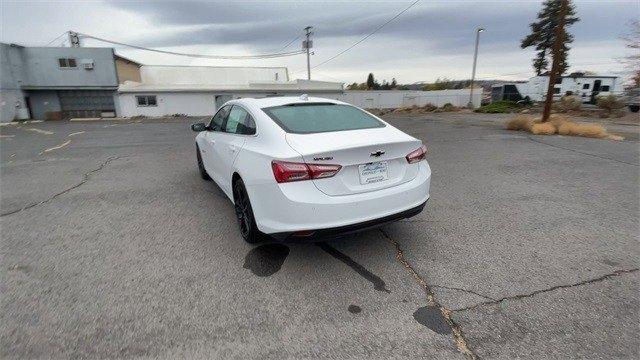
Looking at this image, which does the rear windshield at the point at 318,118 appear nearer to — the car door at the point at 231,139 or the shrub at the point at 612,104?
the car door at the point at 231,139

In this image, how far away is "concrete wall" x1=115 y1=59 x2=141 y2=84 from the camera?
30.9 meters

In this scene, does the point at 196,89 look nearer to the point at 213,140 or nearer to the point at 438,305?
the point at 213,140

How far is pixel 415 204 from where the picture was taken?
3199 mm

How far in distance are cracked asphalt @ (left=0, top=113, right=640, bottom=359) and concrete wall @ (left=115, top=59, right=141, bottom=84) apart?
101ft

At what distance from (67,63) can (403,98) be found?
3667cm

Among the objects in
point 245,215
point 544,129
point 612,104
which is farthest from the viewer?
point 612,104

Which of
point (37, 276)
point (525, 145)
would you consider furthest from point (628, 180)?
point (37, 276)

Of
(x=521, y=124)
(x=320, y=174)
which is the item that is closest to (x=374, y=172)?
(x=320, y=174)

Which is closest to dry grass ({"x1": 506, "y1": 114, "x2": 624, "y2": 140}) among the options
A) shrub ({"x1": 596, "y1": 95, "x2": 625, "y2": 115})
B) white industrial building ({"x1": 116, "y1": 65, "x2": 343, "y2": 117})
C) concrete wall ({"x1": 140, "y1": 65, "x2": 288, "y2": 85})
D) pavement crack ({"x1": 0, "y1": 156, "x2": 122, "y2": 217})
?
pavement crack ({"x1": 0, "y1": 156, "x2": 122, "y2": 217})

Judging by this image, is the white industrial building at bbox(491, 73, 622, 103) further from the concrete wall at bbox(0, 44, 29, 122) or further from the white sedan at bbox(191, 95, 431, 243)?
the concrete wall at bbox(0, 44, 29, 122)

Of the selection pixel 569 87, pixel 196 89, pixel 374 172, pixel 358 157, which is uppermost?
pixel 196 89

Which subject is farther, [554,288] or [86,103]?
[86,103]

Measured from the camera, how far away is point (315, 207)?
2.73m

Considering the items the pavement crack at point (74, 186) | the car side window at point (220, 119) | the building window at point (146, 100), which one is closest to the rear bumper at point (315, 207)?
the car side window at point (220, 119)
